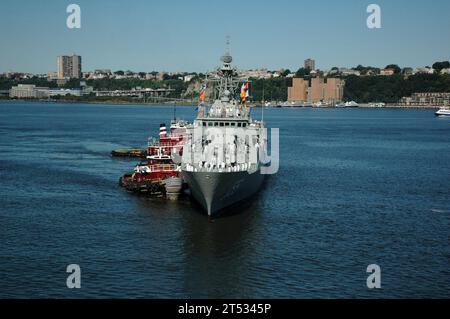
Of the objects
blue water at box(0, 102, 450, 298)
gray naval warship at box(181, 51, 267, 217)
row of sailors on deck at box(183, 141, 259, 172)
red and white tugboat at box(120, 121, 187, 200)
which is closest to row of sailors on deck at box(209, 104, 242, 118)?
gray naval warship at box(181, 51, 267, 217)

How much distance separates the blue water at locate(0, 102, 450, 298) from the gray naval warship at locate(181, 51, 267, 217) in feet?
5.88

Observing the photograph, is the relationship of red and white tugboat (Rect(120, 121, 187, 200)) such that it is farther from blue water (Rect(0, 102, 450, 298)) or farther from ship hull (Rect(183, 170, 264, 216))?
ship hull (Rect(183, 170, 264, 216))

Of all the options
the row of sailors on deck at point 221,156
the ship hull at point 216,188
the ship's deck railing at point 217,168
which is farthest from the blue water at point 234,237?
the row of sailors on deck at point 221,156

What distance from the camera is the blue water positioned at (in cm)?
3141

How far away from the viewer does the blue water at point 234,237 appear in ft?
103

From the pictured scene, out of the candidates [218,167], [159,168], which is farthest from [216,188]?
[159,168]

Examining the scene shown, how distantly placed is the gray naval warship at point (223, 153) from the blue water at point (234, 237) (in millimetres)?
1791

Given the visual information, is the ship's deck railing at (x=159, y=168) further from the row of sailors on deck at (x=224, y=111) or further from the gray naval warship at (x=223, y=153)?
the row of sailors on deck at (x=224, y=111)

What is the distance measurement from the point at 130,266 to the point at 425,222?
77.2 feet

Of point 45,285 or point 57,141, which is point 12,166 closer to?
point 57,141

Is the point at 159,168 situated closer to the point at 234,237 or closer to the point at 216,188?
the point at 216,188

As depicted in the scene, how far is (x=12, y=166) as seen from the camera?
72.1 meters
